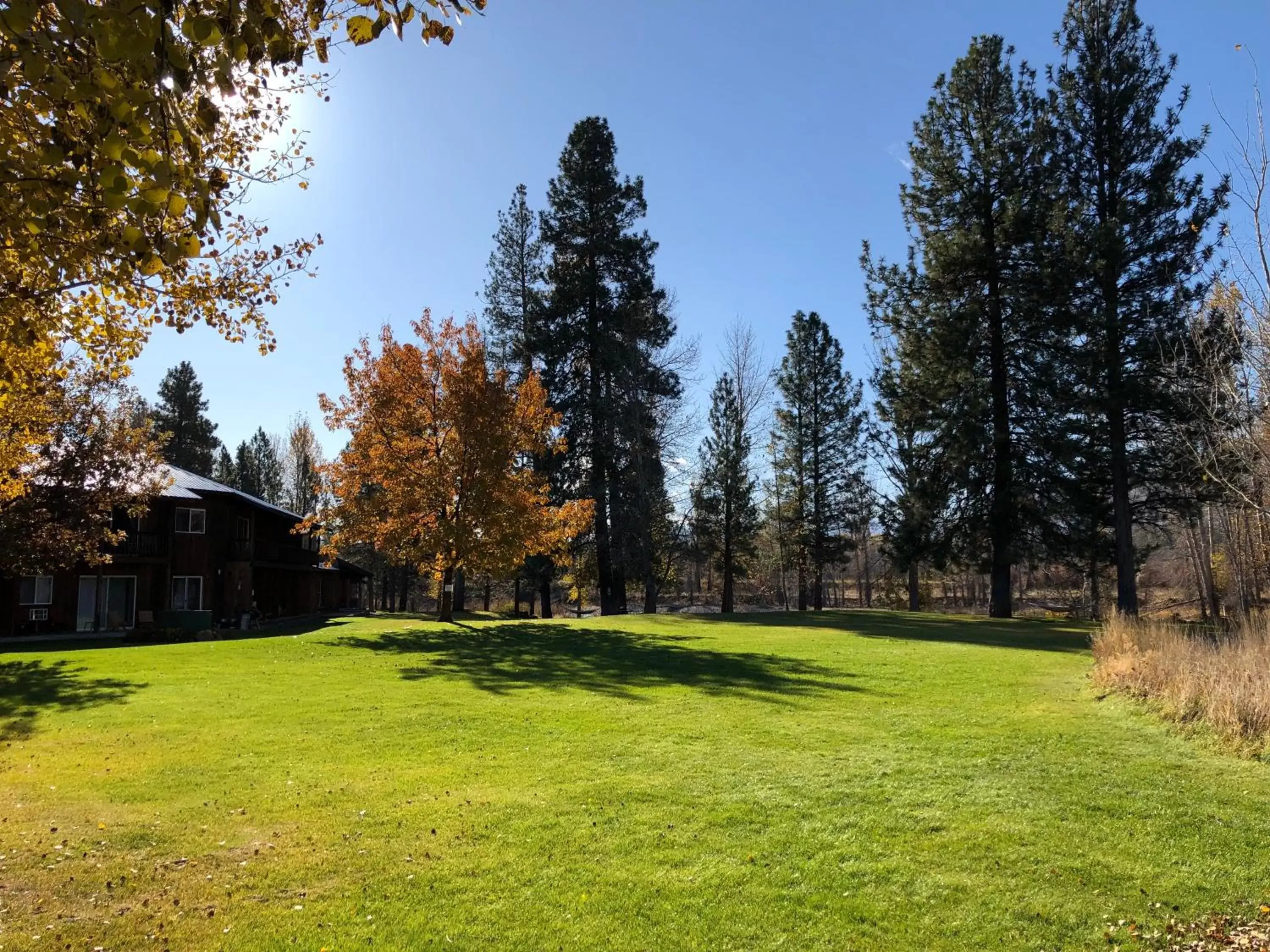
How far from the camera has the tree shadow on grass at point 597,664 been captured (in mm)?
11805

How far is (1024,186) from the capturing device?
25.8 m

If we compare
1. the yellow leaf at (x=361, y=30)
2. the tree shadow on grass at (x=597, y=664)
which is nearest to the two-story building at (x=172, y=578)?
the tree shadow on grass at (x=597, y=664)

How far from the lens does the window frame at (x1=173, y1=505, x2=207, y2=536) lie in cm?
2969

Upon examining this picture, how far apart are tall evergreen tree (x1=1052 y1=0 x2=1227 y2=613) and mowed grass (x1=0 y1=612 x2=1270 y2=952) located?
15.7 meters

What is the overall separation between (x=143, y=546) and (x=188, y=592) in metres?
2.62

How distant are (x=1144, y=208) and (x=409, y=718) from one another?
2601cm

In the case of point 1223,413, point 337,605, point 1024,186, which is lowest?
point 337,605

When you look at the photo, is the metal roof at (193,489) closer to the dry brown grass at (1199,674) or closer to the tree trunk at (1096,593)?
the dry brown grass at (1199,674)

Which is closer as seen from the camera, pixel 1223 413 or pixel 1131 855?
pixel 1131 855

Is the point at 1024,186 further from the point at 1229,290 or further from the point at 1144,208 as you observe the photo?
the point at 1229,290

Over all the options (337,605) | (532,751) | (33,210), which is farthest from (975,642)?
(337,605)

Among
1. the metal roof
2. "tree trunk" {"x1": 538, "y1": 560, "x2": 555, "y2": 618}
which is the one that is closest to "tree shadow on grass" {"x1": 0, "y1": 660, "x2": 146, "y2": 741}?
the metal roof

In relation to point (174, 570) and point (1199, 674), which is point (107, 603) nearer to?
point (174, 570)

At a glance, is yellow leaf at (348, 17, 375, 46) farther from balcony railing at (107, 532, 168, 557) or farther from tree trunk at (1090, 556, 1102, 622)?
balcony railing at (107, 532, 168, 557)
